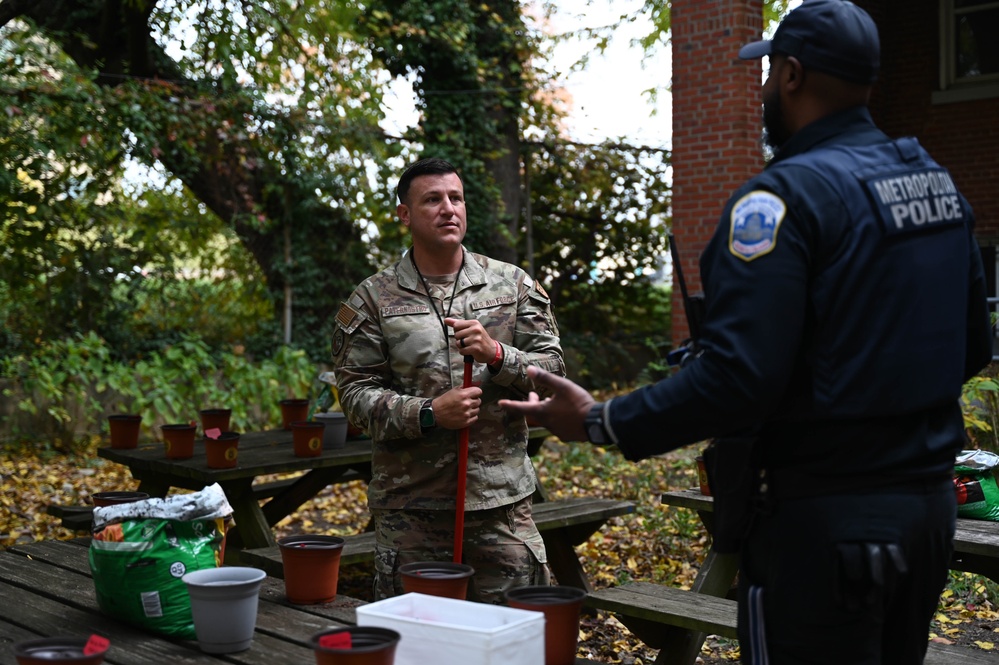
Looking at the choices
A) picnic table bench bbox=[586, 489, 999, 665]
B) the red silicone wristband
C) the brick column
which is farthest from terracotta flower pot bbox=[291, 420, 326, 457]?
the brick column

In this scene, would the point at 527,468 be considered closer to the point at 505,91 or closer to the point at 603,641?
the point at 603,641

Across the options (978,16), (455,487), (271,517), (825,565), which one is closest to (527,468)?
(455,487)

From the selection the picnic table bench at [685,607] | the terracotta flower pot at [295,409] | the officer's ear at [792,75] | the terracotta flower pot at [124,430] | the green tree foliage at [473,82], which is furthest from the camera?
the green tree foliage at [473,82]

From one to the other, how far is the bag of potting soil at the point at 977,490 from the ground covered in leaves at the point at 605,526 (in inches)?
34.6

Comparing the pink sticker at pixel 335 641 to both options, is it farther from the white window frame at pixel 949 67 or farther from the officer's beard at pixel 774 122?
the white window frame at pixel 949 67

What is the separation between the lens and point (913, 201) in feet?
6.18

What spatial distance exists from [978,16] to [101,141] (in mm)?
9298

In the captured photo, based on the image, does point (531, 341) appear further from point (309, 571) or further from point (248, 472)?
point (248, 472)

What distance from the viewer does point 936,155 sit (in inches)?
459

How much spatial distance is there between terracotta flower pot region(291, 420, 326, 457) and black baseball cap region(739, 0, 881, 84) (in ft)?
12.4

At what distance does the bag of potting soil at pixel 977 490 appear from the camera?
155 inches

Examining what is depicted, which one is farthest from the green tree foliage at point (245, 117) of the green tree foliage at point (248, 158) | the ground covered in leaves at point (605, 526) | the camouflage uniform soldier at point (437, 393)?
the camouflage uniform soldier at point (437, 393)

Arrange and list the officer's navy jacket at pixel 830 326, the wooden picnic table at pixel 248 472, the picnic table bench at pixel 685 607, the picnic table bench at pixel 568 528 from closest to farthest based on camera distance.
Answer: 1. the officer's navy jacket at pixel 830 326
2. the picnic table bench at pixel 685 607
3. the wooden picnic table at pixel 248 472
4. the picnic table bench at pixel 568 528

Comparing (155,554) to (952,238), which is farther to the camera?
(155,554)
